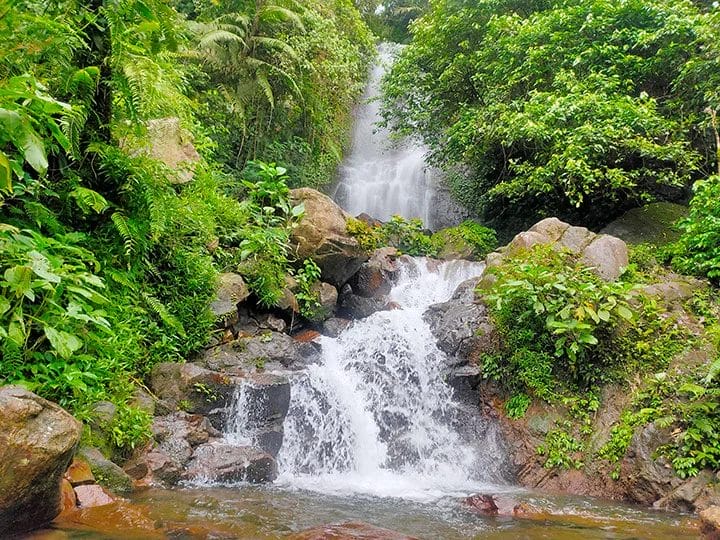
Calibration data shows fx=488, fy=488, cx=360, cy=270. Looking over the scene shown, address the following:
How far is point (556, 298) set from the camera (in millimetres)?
7484

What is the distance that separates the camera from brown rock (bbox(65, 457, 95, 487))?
405cm

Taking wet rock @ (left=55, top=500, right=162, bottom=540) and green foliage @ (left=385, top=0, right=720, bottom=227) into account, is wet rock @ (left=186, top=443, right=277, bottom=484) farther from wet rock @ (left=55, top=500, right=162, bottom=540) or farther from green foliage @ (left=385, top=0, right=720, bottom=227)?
green foliage @ (left=385, top=0, right=720, bottom=227)

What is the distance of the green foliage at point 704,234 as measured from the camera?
26.6 feet

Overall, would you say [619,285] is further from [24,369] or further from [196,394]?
[24,369]

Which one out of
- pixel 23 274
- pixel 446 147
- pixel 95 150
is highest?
pixel 446 147

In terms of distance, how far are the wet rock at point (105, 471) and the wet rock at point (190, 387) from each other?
141 centimetres

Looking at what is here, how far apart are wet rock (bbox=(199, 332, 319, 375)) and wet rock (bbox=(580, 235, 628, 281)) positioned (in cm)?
512

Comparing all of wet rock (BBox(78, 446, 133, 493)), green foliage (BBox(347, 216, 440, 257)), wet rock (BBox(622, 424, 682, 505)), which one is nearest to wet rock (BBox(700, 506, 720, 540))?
wet rock (BBox(622, 424, 682, 505))

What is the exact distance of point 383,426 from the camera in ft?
24.7

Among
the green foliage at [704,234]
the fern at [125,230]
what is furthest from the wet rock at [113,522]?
the green foliage at [704,234]

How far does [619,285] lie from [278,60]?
10326 millimetres

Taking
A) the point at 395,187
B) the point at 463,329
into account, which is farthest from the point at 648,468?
the point at 395,187

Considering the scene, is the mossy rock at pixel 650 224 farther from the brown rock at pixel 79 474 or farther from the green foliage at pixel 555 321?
the brown rock at pixel 79 474

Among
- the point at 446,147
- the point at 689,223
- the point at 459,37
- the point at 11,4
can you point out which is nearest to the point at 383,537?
the point at 11,4
